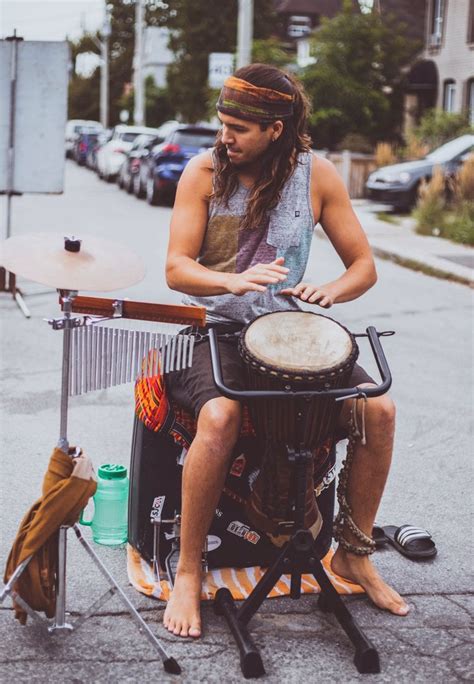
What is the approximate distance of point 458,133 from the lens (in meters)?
24.8

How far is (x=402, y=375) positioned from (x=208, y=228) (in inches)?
153

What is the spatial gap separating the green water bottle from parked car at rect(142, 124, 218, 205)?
17088mm

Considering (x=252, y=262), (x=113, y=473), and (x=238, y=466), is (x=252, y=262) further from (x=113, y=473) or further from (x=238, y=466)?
(x=113, y=473)

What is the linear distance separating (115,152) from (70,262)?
27.7 meters

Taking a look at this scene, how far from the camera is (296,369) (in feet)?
11.1

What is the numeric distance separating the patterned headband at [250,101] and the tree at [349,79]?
25310mm

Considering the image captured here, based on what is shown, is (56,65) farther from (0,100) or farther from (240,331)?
(240,331)

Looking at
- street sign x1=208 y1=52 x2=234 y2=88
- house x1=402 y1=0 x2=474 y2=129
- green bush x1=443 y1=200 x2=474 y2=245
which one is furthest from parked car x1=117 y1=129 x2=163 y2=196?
house x1=402 y1=0 x2=474 y2=129

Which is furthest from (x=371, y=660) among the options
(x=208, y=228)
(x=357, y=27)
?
(x=357, y=27)

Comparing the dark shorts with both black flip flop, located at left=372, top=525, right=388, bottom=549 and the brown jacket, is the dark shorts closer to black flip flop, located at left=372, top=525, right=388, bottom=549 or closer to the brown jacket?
the brown jacket

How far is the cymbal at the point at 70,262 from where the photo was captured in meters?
3.17

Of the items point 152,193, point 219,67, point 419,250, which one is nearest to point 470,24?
point 219,67

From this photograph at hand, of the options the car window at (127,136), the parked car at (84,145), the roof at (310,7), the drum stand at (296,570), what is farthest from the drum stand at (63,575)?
the roof at (310,7)

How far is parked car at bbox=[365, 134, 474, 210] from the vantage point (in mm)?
20016
